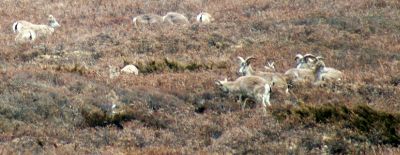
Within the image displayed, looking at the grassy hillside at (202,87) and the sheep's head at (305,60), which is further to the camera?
the sheep's head at (305,60)

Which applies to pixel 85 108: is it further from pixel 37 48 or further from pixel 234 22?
pixel 234 22

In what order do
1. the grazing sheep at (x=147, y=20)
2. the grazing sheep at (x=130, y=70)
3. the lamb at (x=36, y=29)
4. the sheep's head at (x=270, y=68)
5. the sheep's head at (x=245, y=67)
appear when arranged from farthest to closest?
the grazing sheep at (x=147, y=20) → the lamb at (x=36, y=29) → the sheep's head at (x=270, y=68) → the grazing sheep at (x=130, y=70) → the sheep's head at (x=245, y=67)

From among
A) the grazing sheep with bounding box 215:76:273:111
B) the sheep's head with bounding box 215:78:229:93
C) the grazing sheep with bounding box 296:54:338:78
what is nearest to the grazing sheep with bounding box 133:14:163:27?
the grazing sheep with bounding box 296:54:338:78

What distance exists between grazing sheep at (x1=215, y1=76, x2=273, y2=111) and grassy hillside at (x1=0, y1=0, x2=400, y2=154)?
0.63 feet

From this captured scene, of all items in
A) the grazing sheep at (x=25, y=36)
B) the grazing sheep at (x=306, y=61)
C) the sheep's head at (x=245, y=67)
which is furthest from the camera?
the grazing sheep at (x=25, y=36)

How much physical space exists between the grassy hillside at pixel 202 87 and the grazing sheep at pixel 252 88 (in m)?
0.19

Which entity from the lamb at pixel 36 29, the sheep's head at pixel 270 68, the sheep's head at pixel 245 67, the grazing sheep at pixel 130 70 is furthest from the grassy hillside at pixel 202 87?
the sheep's head at pixel 270 68

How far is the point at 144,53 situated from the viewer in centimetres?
2150

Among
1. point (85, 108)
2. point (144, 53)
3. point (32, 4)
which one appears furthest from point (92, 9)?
point (85, 108)

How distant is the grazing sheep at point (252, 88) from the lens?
14.2 m

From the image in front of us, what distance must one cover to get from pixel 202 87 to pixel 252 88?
1684 millimetres

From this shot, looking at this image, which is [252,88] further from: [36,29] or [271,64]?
[36,29]

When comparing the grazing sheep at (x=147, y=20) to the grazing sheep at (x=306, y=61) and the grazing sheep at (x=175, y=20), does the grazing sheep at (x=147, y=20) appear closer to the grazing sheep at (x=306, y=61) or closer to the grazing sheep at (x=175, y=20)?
the grazing sheep at (x=175, y=20)

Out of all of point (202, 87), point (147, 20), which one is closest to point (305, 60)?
point (202, 87)
